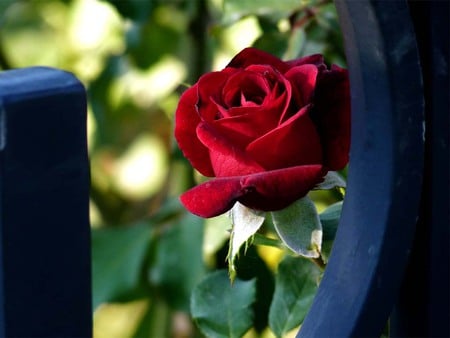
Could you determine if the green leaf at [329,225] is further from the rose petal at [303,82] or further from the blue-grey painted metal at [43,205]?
the blue-grey painted metal at [43,205]

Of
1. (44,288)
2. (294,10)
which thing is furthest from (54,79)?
(294,10)

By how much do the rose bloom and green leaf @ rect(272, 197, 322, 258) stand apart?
0.02 metres

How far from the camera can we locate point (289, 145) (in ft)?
1.98

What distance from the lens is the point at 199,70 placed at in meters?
1.45

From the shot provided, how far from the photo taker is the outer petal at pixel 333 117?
2.05ft

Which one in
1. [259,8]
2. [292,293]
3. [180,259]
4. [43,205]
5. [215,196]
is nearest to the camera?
[43,205]

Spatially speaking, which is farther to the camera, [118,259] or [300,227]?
[118,259]

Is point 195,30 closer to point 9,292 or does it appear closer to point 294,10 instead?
point 294,10

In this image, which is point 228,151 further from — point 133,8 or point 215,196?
point 133,8

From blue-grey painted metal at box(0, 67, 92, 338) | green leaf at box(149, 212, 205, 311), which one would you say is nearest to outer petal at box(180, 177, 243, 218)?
blue-grey painted metal at box(0, 67, 92, 338)

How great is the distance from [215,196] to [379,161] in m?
0.11

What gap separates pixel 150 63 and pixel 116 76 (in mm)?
69

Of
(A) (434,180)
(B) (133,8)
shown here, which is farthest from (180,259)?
(A) (434,180)

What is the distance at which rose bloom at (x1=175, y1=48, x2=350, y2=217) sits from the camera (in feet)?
1.92
